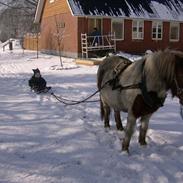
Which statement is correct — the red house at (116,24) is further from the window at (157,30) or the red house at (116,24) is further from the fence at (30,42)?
the fence at (30,42)

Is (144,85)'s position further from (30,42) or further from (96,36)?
(30,42)

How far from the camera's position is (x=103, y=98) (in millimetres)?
7391

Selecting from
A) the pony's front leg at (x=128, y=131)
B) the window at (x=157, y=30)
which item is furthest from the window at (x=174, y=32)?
the pony's front leg at (x=128, y=131)

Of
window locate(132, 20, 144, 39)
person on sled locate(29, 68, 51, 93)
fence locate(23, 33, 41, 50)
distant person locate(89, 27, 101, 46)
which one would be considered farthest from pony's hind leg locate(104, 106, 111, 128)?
fence locate(23, 33, 41, 50)

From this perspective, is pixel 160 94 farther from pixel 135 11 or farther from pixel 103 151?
pixel 135 11

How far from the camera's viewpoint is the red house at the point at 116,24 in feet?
90.4

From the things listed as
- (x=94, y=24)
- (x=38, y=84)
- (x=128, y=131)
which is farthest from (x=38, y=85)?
(x=94, y=24)

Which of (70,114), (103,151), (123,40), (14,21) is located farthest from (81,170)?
(14,21)

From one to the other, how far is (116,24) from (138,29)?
2.02 m

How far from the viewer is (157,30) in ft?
103

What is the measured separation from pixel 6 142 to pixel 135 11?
2435cm

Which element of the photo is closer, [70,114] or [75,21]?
[70,114]

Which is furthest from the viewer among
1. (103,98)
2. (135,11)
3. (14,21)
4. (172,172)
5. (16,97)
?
(14,21)

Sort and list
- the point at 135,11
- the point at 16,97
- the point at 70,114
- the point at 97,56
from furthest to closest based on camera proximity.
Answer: the point at 135,11, the point at 97,56, the point at 16,97, the point at 70,114
